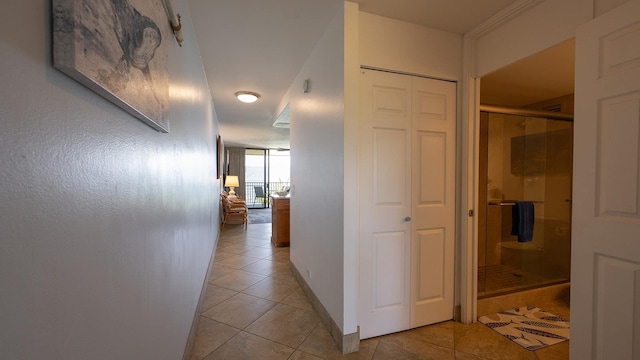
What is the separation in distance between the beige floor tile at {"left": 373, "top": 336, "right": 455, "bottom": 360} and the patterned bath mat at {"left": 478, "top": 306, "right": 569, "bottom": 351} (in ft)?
2.04

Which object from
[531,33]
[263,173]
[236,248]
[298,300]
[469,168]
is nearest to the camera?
[531,33]

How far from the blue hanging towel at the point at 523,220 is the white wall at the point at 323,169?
222cm

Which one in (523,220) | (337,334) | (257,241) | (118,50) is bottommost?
(257,241)

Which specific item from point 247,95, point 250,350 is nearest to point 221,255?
point 250,350

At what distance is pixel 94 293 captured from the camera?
0.57m

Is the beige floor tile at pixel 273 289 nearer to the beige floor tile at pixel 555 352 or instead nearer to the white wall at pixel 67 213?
the white wall at pixel 67 213

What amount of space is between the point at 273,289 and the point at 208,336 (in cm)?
88

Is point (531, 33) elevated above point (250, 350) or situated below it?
above

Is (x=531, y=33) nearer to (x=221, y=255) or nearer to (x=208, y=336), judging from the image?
(x=208, y=336)

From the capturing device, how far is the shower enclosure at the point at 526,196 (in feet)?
8.72

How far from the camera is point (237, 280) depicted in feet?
9.64

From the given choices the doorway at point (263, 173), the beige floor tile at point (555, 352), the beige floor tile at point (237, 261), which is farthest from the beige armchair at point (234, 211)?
the beige floor tile at point (555, 352)

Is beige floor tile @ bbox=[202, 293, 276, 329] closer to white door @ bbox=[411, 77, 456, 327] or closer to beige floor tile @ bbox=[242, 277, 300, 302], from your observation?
beige floor tile @ bbox=[242, 277, 300, 302]

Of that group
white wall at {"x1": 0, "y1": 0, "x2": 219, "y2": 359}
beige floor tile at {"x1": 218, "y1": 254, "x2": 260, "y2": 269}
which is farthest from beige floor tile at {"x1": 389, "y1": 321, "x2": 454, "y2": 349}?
beige floor tile at {"x1": 218, "y1": 254, "x2": 260, "y2": 269}
